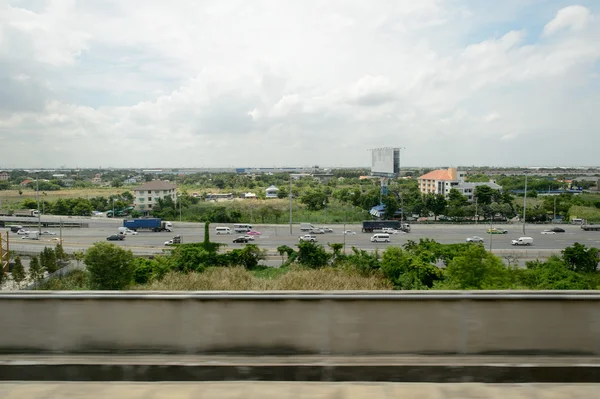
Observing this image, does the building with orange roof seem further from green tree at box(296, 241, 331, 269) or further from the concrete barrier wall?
the concrete barrier wall

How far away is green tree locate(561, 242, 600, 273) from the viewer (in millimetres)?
18922

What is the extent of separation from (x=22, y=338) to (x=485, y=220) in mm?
42182

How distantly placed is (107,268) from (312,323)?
14.9 meters

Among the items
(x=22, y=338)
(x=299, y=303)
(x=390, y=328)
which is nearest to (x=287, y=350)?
(x=299, y=303)

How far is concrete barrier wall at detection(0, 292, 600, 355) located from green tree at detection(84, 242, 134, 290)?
13725mm

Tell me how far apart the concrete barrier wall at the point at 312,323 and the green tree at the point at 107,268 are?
13.7 m

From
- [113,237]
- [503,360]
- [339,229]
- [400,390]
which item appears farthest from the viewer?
[339,229]

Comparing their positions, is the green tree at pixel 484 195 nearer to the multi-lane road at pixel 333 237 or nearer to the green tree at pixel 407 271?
the multi-lane road at pixel 333 237

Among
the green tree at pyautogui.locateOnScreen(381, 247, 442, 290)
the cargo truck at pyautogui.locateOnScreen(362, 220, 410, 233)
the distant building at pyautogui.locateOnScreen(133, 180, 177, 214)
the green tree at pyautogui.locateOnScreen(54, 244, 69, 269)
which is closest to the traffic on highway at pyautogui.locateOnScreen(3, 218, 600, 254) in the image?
the cargo truck at pyautogui.locateOnScreen(362, 220, 410, 233)

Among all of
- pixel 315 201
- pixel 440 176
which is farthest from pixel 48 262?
pixel 440 176

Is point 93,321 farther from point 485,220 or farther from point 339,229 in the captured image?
point 485,220

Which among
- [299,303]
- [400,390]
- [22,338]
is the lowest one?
[400,390]

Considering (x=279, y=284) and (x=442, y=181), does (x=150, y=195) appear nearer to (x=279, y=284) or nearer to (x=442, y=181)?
(x=279, y=284)

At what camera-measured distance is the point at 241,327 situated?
274 centimetres
